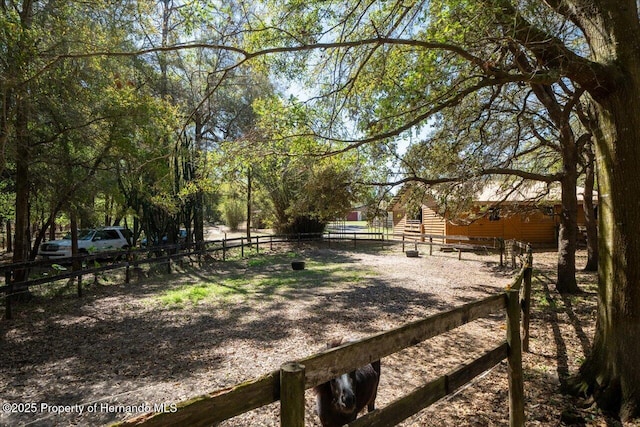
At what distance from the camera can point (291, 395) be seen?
1.57 meters

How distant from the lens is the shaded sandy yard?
4094 millimetres

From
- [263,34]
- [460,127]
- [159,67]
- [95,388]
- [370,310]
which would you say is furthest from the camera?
[159,67]

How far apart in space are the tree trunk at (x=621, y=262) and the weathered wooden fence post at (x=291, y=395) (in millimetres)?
3353

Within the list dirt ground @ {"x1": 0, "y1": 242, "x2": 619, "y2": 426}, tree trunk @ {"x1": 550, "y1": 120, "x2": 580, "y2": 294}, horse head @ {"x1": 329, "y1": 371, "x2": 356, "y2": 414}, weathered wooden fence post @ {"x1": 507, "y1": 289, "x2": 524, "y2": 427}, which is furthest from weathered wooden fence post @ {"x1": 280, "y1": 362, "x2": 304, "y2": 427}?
tree trunk @ {"x1": 550, "y1": 120, "x2": 580, "y2": 294}

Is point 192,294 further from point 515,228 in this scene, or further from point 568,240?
point 515,228

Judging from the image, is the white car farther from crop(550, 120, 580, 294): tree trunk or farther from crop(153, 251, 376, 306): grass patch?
crop(550, 120, 580, 294): tree trunk

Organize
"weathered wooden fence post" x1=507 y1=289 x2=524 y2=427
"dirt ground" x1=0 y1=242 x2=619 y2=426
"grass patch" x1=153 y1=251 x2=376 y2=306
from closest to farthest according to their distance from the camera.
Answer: "weathered wooden fence post" x1=507 y1=289 x2=524 y2=427, "dirt ground" x1=0 y1=242 x2=619 y2=426, "grass patch" x1=153 y1=251 x2=376 y2=306

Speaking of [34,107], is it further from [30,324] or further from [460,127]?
[460,127]

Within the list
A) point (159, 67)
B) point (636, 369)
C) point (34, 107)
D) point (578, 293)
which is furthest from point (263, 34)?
point (159, 67)

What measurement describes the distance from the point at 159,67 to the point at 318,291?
13493mm

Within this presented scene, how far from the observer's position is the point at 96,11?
26.2 feet

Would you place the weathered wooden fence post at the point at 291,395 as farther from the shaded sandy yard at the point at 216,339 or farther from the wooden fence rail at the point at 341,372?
the shaded sandy yard at the point at 216,339

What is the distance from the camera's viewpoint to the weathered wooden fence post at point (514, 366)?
2994 millimetres

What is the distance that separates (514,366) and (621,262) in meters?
1.51
